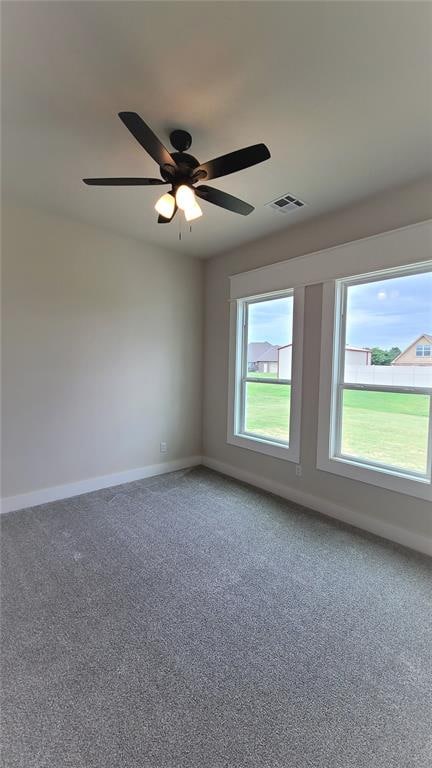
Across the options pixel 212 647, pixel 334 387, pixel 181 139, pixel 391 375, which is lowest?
pixel 212 647

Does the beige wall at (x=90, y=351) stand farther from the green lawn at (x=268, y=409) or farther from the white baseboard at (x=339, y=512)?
the white baseboard at (x=339, y=512)

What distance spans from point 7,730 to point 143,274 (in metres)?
3.65

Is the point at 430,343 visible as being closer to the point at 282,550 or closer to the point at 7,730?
the point at 282,550

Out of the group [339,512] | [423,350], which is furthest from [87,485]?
[423,350]

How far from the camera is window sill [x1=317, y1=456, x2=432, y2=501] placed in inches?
98.0

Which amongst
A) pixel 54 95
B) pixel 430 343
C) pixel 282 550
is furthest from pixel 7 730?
pixel 430 343

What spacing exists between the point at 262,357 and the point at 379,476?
1.72 meters

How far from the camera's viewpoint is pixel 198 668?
1513 mm

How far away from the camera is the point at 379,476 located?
8.91ft

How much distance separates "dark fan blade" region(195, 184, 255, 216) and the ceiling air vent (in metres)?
0.79

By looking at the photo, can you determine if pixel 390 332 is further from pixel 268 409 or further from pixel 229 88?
pixel 229 88

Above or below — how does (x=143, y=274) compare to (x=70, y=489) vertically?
above

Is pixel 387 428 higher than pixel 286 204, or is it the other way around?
pixel 286 204

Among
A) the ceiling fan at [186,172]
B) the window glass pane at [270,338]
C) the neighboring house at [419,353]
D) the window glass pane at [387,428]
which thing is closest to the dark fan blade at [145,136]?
the ceiling fan at [186,172]
